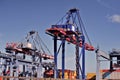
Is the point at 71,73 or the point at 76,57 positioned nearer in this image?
the point at 76,57

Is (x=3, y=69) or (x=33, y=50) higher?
(x=33, y=50)

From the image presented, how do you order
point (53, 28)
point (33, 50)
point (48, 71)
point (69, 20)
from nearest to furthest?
point (53, 28) < point (33, 50) < point (69, 20) < point (48, 71)

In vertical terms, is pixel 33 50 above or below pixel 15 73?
above

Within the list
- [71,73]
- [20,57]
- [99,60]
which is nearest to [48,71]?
[71,73]

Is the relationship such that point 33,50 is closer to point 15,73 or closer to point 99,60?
point 15,73

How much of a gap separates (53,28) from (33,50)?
828cm

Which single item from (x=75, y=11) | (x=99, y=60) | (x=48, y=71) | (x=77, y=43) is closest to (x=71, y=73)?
(x=48, y=71)

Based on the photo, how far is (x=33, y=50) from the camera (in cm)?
6297

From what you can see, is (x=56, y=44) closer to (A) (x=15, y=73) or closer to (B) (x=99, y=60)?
(A) (x=15, y=73)

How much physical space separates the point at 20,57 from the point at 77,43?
1371 cm

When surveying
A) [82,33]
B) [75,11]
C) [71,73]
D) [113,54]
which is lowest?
[71,73]

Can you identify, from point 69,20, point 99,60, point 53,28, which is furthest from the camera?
point 69,20

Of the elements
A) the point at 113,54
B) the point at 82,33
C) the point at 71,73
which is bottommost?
the point at 71,73

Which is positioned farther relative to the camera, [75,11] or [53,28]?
[75,11]
